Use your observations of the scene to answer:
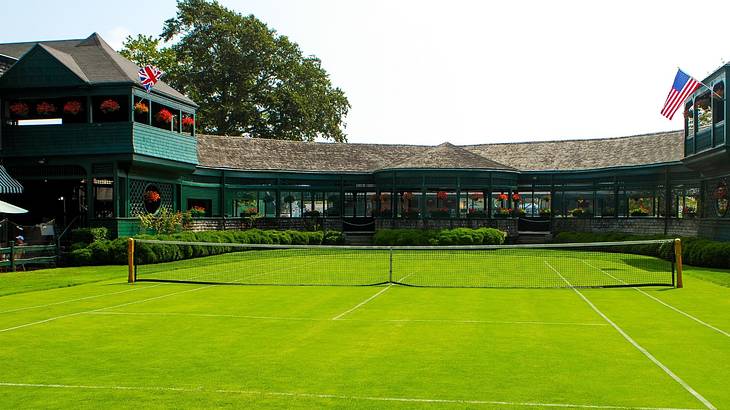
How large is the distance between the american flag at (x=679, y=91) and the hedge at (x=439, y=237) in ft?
37.9

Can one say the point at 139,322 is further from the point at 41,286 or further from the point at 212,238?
the point at 212,238

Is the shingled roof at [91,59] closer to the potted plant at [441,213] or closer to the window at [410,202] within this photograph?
the window at [410,202]

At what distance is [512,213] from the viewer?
4303 cm

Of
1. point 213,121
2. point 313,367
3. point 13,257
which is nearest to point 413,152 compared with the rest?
point 213,121

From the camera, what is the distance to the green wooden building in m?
30.6

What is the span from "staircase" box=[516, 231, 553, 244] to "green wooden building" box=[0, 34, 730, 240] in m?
0.73

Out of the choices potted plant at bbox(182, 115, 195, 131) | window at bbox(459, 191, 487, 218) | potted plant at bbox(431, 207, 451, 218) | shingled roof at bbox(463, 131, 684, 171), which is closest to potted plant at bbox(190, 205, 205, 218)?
potted plant at bbox(182, 115, 195, 131)

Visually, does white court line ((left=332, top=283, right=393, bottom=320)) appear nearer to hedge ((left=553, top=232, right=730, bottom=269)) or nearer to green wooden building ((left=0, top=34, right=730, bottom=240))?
hedge ((left=553, top=232, right=730, bottom=269))

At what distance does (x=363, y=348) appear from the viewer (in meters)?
11.0

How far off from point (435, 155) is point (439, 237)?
334 inches

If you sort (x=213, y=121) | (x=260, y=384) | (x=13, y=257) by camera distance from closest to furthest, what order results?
1. (x=260, y=384)
2. (x=13, y=257)
3. (x=213, y=121)

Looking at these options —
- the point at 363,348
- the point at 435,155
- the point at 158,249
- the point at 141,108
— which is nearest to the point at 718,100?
the point at 435,155

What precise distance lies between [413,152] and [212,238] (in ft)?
67.2

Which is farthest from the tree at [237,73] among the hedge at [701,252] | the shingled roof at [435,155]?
the hedge at [701,252]
